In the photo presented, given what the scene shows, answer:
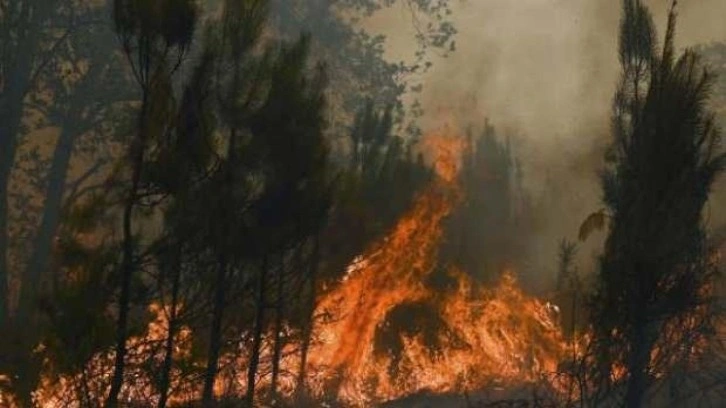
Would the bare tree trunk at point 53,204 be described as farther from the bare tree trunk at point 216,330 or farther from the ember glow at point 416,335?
the bare tree trunk at point 216,330

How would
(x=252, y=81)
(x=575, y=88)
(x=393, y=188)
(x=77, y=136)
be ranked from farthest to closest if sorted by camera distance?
(x=575, y=88), (x=77, y=136), (x=393, y=188), (x=252, y=81)

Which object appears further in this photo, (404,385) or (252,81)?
(404,385)

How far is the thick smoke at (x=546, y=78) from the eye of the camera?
24125 mm

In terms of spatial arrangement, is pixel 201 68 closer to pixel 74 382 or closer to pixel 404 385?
pixel 74 382

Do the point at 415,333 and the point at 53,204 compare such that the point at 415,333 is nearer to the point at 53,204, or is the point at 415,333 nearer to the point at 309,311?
the point at 309,311

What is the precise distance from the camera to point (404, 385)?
16.7 metres

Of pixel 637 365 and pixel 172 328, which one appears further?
pixel 172 328

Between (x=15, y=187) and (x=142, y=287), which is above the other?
(x=15, y=187)

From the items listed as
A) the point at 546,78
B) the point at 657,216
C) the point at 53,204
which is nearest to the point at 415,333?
the point at 53,204

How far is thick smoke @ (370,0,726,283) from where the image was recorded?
24.1 meters

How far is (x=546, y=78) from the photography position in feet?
90.1

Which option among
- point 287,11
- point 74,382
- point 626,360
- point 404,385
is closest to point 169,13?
point 74,382

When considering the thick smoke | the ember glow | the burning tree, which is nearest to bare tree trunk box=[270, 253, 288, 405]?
the ember glow

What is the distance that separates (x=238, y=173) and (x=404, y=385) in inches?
334
